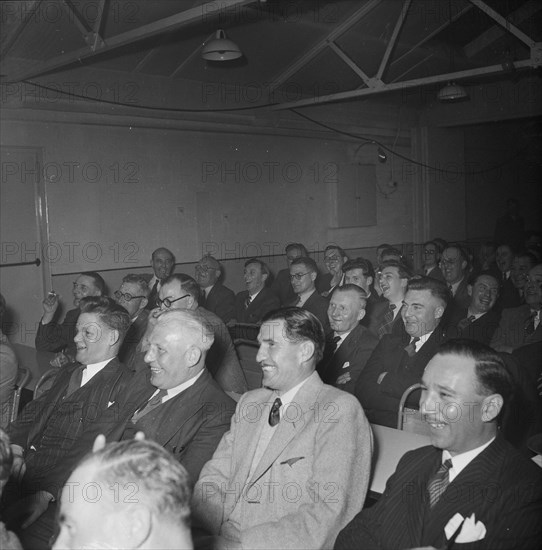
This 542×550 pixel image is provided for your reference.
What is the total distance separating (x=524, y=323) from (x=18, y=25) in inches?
201

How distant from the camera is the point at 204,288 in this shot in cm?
737

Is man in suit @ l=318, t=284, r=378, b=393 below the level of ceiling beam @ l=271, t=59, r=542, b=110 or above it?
below

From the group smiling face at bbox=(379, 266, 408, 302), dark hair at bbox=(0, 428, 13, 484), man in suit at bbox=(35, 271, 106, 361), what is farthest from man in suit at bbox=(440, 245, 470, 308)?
dark hair at bbox=(0, 428, 13, 484)

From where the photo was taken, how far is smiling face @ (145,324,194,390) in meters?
2.92

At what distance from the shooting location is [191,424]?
2.76 metres

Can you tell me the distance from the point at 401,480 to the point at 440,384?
37 cm

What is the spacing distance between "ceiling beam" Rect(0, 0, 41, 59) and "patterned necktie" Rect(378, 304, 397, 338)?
155 inches

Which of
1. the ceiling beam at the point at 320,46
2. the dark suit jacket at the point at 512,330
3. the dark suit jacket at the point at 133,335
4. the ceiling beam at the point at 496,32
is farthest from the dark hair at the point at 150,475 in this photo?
the ceiling beam at the point at 496,32

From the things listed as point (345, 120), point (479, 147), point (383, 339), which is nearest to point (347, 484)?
point (383, 339)

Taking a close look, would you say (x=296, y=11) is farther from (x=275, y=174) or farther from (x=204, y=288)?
(x=204, y=288)

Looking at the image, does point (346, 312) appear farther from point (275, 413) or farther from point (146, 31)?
point (146, 31)

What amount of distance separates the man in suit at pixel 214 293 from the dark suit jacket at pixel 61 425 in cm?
341

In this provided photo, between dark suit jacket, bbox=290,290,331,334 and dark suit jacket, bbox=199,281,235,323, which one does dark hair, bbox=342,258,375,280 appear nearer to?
dark suit jacket, bbox=290,290,331,334

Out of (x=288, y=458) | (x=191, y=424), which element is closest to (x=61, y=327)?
(x=191, y=424)
